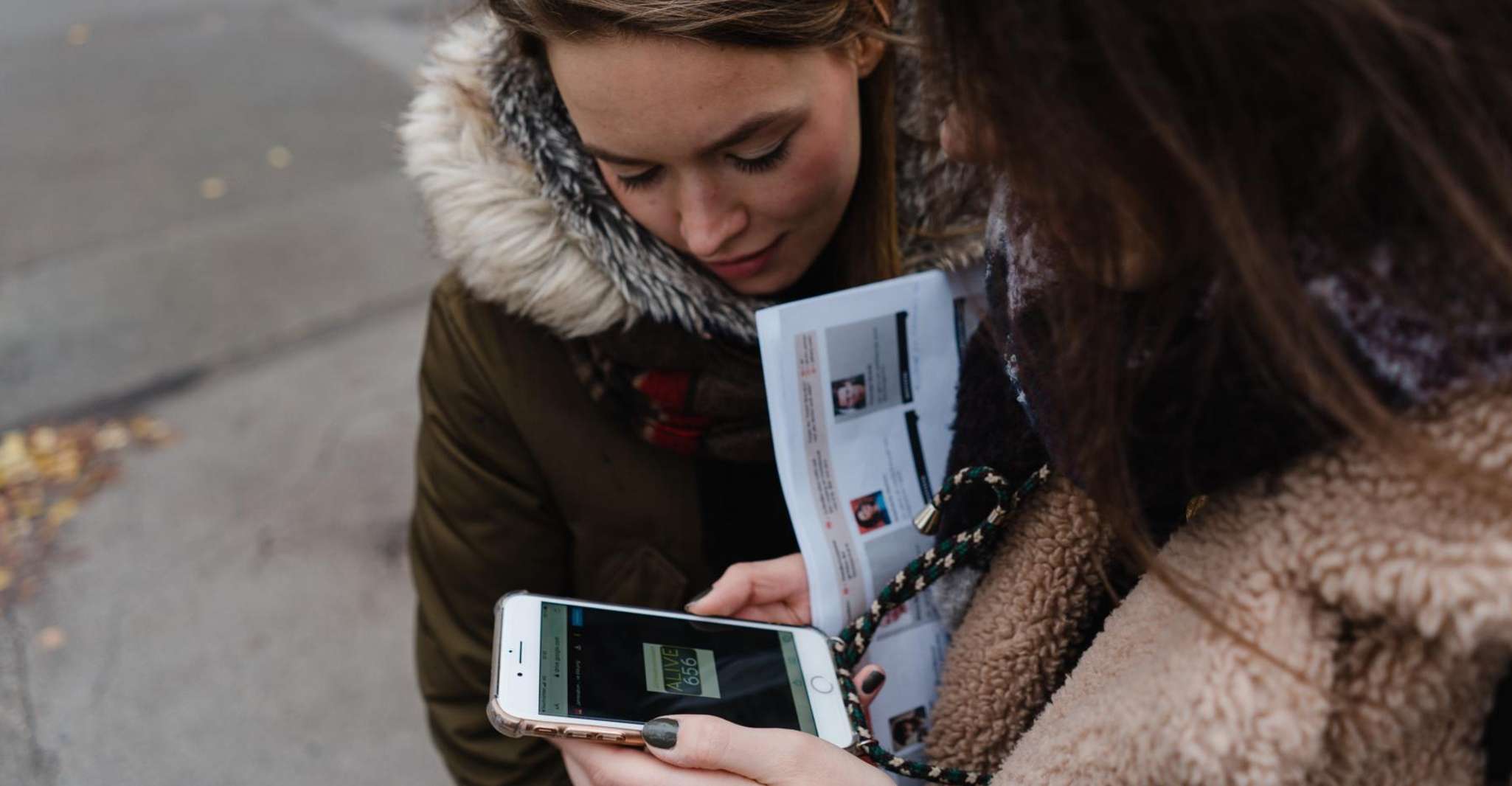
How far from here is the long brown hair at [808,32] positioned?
1.21 metres

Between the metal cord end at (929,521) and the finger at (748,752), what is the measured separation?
0.93 ft

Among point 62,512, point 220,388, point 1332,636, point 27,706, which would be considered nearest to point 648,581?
point 1332,636

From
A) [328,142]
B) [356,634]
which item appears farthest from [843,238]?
[328,142]

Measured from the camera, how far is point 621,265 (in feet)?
4.66

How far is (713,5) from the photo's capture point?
121cm

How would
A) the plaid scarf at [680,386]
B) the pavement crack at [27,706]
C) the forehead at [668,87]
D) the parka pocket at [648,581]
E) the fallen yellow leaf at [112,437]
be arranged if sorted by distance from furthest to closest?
the fallen yellow leaf at [112,437] → the pavement crack at [27,706] → the parka pocket at [648,581] → the plaid scarf at [680,386] → the forehead at [668,87]

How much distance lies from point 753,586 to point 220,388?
2.96 metres

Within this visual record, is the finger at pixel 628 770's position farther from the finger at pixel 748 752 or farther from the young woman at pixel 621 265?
the young woman at pixel 621 265

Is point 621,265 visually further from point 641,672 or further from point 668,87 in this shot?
point 641,672

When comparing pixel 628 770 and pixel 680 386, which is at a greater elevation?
pixel 680 386

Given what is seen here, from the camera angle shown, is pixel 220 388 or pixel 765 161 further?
pixel 220 388

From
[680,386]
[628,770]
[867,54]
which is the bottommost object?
[628,770]

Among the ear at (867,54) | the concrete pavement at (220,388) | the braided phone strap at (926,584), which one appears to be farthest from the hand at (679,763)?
the concrete pavement at (220,388)

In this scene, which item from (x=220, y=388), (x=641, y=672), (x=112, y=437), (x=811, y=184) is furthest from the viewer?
(x=220, y=388)
